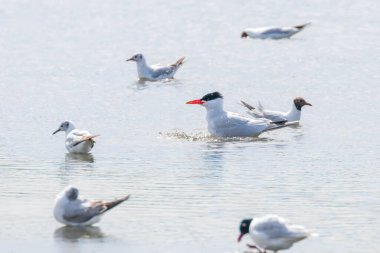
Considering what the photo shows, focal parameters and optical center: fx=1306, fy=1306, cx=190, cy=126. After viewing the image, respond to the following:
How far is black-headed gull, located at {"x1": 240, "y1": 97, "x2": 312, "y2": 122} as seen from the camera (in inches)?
865

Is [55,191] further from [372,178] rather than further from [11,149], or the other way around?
[372,178]

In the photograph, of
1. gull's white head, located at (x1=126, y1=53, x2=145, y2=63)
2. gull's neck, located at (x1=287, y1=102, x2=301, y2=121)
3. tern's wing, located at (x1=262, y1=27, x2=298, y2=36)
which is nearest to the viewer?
gull's neck, located at (x1=287, y1=102, x2=301, y2=121)

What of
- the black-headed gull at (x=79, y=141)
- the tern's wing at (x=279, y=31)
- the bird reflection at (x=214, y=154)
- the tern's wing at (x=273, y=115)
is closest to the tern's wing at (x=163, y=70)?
the tern's wing at (x=273, y=115)

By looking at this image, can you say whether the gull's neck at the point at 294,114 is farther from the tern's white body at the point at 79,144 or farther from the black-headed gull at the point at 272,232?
the black-headed gull at the point at 272,232

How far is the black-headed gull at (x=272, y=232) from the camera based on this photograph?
12.9 meters

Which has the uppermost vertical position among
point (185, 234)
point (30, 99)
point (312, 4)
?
point (312, 4)

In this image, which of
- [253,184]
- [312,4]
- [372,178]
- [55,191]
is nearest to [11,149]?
[55,191]

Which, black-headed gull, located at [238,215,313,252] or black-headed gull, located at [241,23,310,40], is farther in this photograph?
black-headed gull, located at [241,23,310,40]

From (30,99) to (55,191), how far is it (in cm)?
735

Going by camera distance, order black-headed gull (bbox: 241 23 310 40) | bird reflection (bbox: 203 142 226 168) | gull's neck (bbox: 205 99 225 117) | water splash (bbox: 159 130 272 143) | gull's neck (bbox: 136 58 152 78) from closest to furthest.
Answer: bird reflection (bbox: 203 142 226 168) → water splash (bbox: 159 130 272 143) → gull's neck (bbox: 205 99 225 117) → gull's neck (bbox: 136 58 152 78) → black-headed gull (bbox: 241 23 310 40)

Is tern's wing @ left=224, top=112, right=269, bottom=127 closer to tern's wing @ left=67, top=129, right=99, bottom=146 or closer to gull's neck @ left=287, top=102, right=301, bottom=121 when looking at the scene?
gull's neck @ left=287, top=102, right=301, bottom=121

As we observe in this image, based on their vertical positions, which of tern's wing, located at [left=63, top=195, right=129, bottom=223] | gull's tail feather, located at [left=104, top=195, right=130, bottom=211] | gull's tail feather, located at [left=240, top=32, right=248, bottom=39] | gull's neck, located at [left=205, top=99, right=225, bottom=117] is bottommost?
tern's wing, located at [left=63, top=195, right=129, bottom=223]

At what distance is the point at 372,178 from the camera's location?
16.9 meters

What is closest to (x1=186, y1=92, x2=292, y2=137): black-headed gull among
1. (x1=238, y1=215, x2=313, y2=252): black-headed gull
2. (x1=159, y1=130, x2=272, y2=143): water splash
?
(x1=159, y1=130, x2=272, y2=143): water splash
